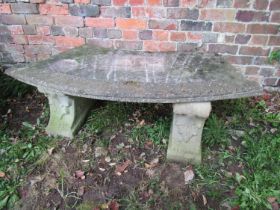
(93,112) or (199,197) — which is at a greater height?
(93,112)

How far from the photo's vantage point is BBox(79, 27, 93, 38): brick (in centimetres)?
273

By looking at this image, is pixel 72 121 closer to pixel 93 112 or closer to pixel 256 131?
pixel 93 112

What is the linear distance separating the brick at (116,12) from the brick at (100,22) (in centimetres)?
5

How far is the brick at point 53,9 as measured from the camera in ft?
8.61

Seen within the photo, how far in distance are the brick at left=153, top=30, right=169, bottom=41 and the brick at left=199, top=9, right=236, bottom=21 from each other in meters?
0.35

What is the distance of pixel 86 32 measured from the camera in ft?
9.02

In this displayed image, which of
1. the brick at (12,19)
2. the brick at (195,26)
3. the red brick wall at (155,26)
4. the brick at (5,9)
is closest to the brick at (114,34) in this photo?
the red brick wall at (155,26)

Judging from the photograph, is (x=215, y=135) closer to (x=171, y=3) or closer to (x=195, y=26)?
(x=195, y=26)

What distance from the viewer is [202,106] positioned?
197cm

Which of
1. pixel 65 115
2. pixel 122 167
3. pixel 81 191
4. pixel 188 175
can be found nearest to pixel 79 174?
pixel 81 191

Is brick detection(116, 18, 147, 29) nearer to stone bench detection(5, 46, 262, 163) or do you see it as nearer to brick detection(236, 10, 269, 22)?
stone bench detection(5, 46, 262, 163)

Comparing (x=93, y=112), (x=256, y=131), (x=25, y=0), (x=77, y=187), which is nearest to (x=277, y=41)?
(x=256, y=131)

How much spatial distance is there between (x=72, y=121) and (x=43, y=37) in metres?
0.99

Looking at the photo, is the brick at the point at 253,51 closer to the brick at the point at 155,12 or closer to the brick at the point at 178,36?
the brick at the point at 178,36
